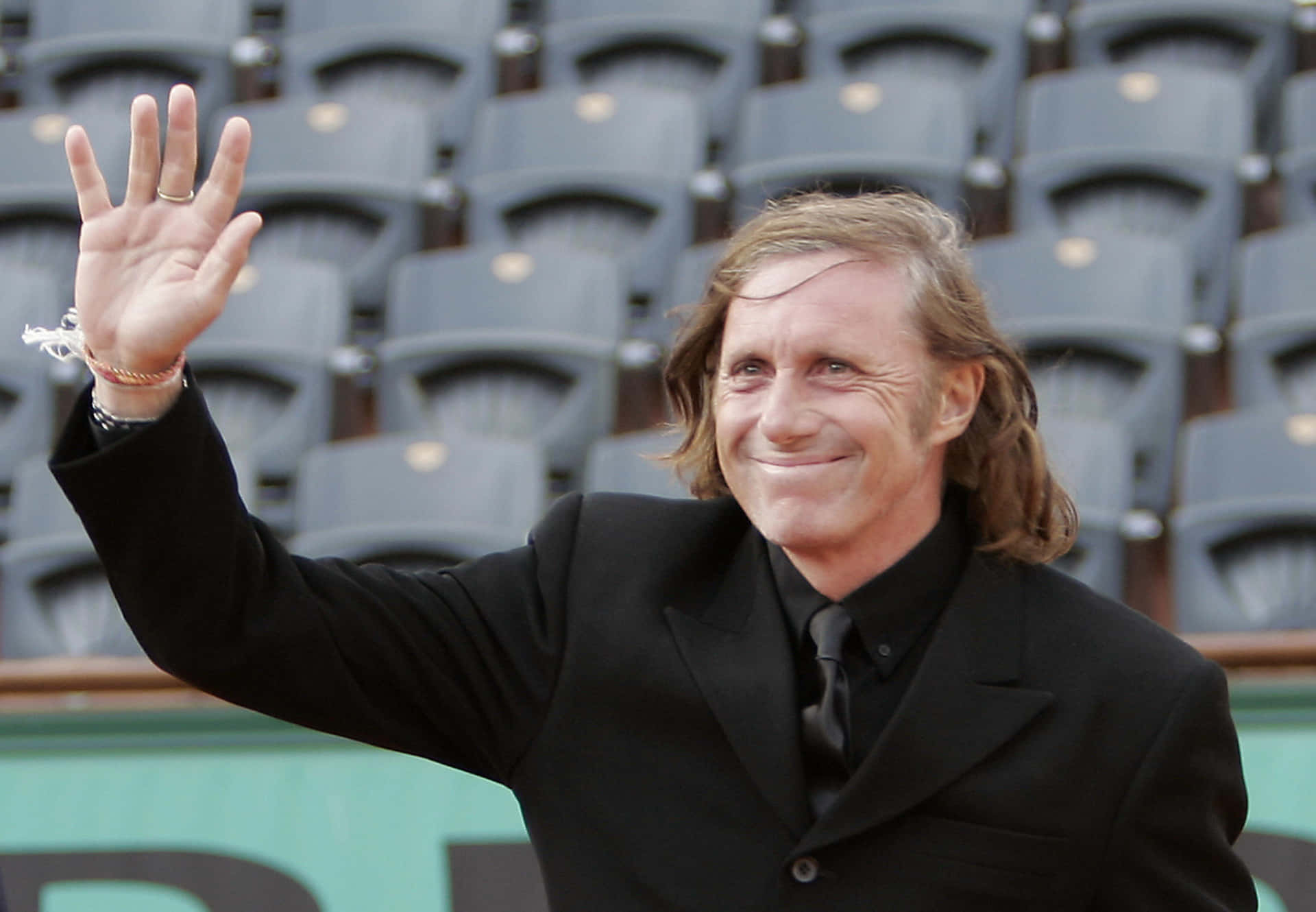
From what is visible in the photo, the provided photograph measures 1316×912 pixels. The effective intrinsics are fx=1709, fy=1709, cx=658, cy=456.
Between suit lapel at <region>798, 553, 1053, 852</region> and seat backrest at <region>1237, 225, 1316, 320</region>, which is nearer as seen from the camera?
suit lapel at <region>798, 553, 1053, 852</region>

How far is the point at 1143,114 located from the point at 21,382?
269 cm

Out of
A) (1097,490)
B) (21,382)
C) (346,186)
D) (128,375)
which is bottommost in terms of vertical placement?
(1097,490)

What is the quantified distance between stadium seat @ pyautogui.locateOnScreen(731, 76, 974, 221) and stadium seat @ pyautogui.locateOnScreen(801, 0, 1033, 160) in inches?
8.0

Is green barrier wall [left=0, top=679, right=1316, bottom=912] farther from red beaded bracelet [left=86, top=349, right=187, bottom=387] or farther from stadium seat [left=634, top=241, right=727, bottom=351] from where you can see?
stadium seat [left=634, top=241, right=727, bottom=351]

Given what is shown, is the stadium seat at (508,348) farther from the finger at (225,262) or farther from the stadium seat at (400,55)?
the finger at (225,262)

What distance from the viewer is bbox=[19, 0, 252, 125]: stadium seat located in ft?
15.5

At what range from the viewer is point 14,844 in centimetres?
201

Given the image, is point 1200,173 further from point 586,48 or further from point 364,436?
point 364,436

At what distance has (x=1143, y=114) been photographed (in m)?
4.20

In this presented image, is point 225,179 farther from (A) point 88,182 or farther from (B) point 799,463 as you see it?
(B) point 799,463

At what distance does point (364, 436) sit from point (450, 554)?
922mm

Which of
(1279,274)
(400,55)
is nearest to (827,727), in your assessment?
(1279,274)

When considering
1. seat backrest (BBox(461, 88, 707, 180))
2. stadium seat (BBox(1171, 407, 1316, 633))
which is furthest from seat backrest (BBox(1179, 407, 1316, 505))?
seat backrest (BBox(461, 88, 707, 180))

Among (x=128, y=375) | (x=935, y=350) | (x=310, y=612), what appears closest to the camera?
(x=128, y=375)
